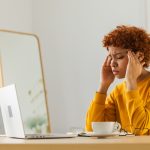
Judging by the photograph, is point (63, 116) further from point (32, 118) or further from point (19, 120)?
point (19, 120)

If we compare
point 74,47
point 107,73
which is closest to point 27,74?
point 74,47

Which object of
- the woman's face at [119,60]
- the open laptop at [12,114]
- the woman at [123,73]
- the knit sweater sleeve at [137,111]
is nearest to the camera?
the open laptop at [12,114]

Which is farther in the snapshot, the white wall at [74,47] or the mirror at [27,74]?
the white wall at [74,47]

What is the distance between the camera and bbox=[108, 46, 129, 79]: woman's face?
2170mm

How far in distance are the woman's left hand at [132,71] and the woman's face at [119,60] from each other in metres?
0.06

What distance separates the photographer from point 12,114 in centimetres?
129

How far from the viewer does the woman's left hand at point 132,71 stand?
193cm

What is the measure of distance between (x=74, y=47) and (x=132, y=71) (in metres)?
1.68

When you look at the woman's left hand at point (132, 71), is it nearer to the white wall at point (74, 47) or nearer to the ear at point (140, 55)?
the ear at point (140, 55)

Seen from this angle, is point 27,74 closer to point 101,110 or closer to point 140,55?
point 101,110

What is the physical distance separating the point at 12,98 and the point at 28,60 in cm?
216

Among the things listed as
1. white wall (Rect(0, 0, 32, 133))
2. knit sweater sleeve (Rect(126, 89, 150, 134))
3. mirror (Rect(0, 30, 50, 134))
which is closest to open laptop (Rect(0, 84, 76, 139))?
knit sweater sleeve (Rect(126, 89, 150, 134))

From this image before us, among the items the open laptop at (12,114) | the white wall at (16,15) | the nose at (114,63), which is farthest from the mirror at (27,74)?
the open laptop at (12,114)

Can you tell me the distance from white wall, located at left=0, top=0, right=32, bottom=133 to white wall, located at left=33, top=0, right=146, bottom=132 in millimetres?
118
